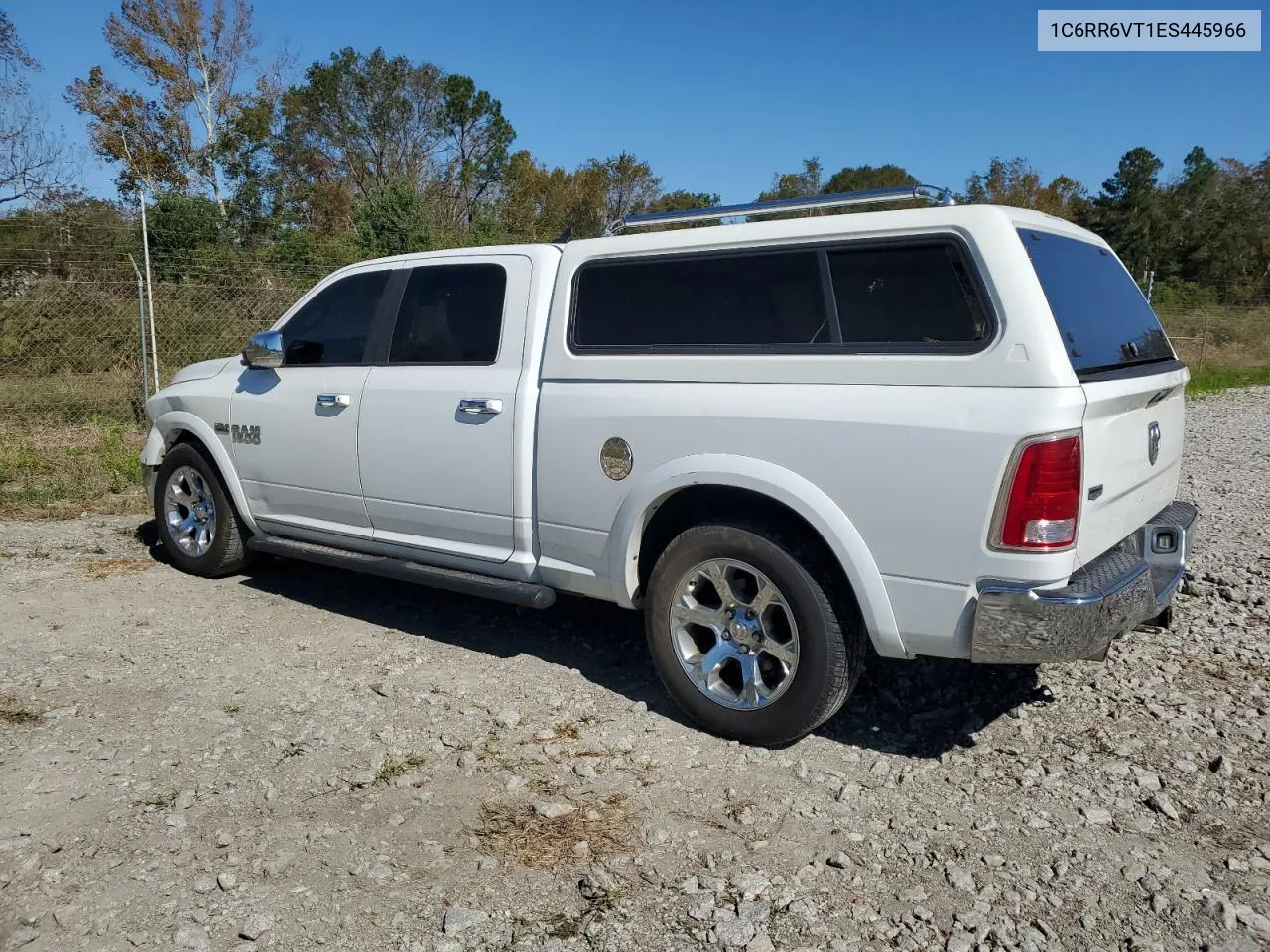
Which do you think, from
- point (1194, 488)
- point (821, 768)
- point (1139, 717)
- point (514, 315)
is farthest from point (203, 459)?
point (1194, 488)

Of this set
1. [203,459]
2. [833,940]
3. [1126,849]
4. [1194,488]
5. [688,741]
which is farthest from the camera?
[1194,488]

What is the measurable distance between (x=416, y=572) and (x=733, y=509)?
172cm

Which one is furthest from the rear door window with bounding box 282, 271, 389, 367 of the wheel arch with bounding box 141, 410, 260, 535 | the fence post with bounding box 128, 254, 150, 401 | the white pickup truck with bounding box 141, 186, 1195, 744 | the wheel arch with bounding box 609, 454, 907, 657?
the fence post with bounding box 128, 254, 150, 401

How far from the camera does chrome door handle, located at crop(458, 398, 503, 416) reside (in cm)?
437

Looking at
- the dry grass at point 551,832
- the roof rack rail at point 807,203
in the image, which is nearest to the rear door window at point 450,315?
the roof rack rail at point 807,203

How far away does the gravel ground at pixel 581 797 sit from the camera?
275 cm

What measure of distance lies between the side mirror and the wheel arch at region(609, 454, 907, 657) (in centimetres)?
241

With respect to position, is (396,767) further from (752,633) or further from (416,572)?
(752,633)

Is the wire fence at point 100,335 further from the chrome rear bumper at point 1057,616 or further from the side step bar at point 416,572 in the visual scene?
the chrome rear bumper at point 1057,616

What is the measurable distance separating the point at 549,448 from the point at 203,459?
279 centimetres

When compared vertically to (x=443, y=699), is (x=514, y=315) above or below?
above

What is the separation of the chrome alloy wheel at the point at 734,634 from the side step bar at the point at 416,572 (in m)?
0.74

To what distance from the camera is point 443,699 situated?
14.0ft

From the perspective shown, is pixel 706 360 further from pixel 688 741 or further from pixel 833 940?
pixel 833 940
